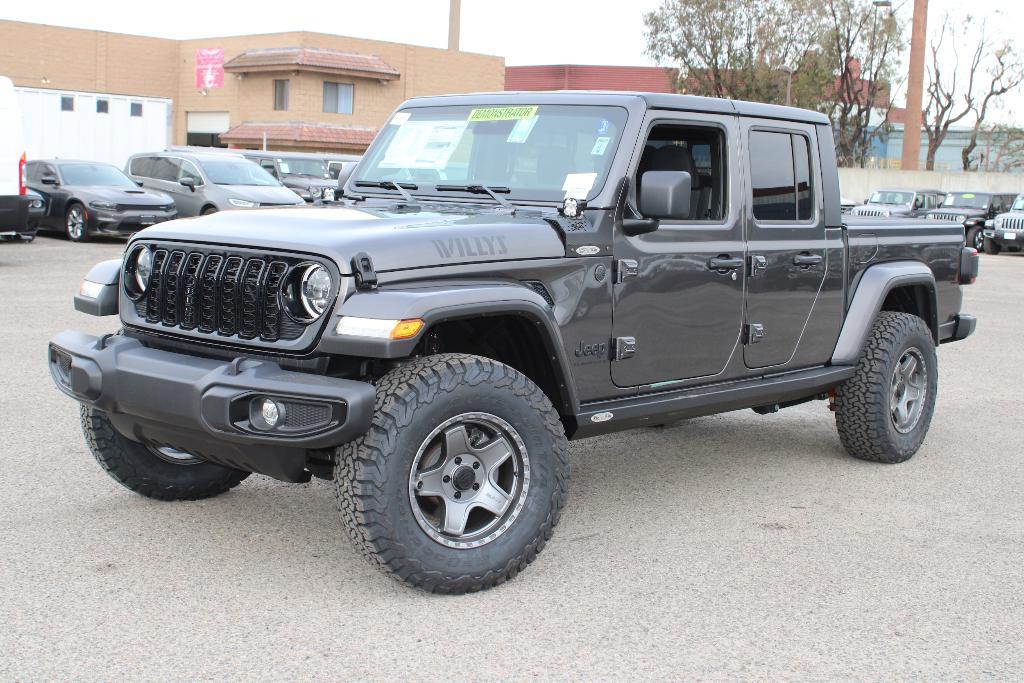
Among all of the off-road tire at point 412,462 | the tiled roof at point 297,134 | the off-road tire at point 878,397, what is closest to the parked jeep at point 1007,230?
the off-road tire at point 878,397

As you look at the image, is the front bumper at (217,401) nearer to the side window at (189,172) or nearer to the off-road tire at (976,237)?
the side window at (189,172)

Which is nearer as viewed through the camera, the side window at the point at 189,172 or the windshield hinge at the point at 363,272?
the windshield hinge at the point at 363,272

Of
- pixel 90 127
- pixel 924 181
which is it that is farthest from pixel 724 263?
pixel 924 181

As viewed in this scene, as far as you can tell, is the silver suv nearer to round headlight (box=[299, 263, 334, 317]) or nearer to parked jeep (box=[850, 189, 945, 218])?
parked jeep (box=[850, 189, 945, 218])

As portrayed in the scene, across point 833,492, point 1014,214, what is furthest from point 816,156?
point 1014,214

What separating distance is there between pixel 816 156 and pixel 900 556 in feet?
7.53

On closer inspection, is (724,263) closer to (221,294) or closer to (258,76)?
(221,294)

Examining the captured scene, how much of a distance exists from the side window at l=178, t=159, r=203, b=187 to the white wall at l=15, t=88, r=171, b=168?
9587 millimetres

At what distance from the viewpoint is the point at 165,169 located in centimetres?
2269

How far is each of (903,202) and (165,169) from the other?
19496 millimetres

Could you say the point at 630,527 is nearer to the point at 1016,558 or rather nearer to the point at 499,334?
the point at 499,334

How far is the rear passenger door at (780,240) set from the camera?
18.8 ft

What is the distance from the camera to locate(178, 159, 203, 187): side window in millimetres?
21833

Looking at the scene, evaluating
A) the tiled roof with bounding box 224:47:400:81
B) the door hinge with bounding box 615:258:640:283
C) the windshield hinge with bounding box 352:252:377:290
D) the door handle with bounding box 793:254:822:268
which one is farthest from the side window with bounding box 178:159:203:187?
the tiled roof with bounding box 224:47:400:81
